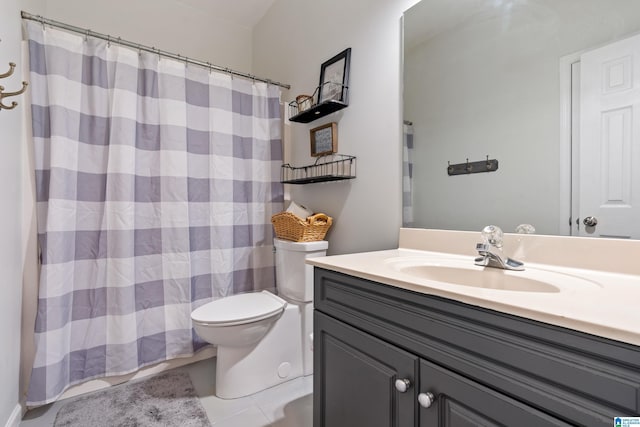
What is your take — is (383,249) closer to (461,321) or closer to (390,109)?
(390,109)

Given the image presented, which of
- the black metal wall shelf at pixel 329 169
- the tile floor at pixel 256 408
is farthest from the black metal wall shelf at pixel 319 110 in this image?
the tile floor at pixel 256 408

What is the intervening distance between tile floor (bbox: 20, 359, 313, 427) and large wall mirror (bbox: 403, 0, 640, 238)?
1082 mm

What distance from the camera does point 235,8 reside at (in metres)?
2.42

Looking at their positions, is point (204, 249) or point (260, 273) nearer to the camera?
point (204, 249)

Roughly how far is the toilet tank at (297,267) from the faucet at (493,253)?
2.91 ft

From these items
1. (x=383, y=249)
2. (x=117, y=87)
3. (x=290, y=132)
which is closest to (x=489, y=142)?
(x=383, y=249)

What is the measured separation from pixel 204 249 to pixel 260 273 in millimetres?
429

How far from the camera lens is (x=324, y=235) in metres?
1.83

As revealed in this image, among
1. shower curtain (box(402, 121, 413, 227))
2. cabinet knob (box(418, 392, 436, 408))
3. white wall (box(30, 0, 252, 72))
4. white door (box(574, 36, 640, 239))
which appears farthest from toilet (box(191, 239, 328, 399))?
white wall (box(30, 0, 252, 72))

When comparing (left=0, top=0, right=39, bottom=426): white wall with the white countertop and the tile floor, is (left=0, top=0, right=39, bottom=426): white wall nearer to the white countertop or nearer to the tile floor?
the tile floor

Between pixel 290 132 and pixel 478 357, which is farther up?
pixel 290 132

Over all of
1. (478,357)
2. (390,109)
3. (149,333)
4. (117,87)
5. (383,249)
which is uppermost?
(117,87)

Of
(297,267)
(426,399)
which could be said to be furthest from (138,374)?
(426,399)

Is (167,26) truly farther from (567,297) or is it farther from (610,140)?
(567,297)
